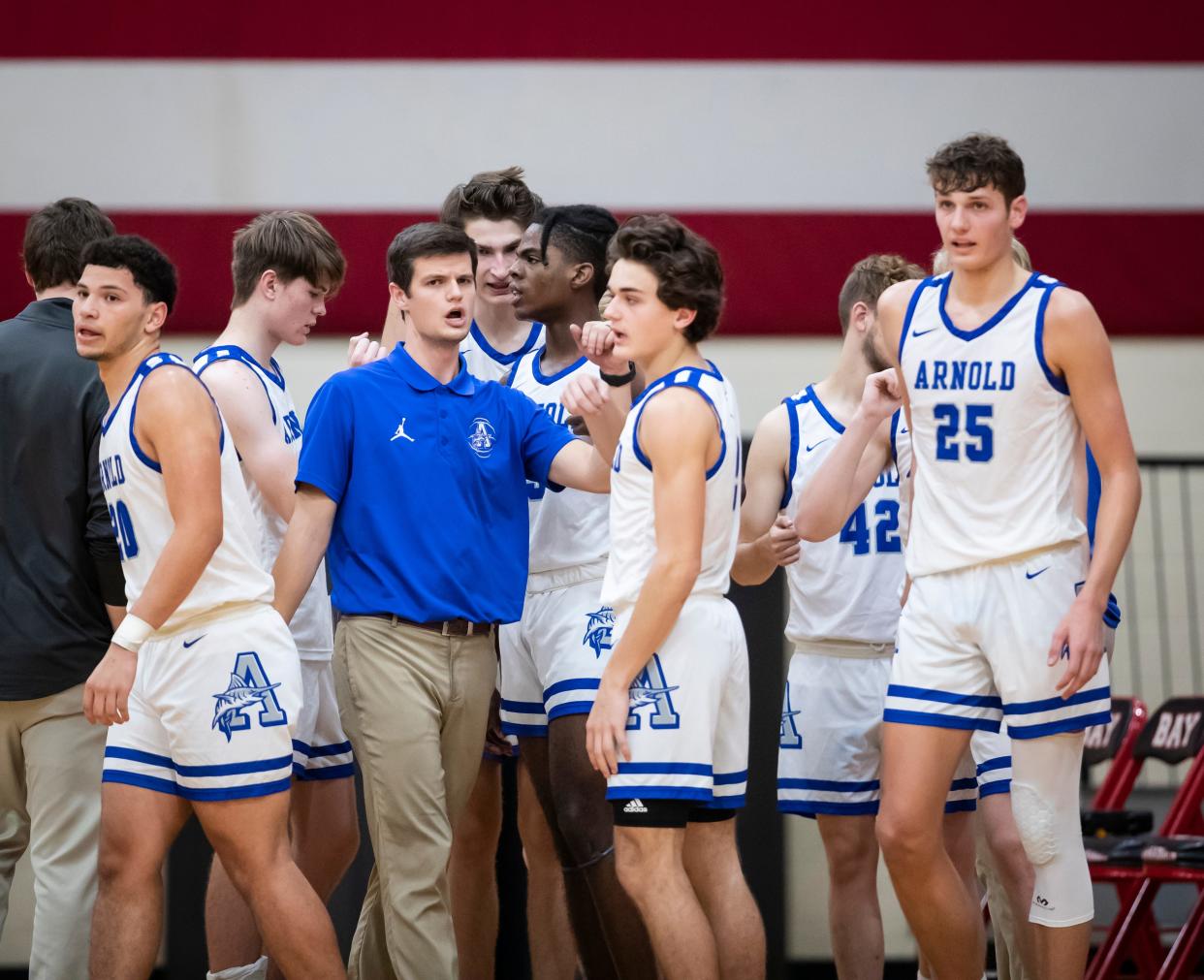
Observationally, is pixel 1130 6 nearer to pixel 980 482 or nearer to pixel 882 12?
pixel 882 12

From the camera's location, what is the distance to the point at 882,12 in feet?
21.5

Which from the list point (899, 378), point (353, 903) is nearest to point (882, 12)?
point (899, 378)

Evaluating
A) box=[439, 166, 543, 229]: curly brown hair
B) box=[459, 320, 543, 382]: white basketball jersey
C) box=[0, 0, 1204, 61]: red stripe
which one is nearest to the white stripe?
box=[0, 0, 1204, 61]: red stripe

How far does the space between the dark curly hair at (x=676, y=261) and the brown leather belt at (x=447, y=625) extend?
2.53 feet

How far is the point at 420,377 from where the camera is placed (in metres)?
3.56

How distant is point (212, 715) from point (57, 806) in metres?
0.66

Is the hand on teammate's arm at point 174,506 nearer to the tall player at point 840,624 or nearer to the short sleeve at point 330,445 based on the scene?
the short sleeve at point 330,445

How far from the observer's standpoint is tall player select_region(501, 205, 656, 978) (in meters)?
3.67

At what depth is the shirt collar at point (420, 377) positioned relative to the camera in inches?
140

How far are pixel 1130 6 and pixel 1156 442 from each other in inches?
69.6

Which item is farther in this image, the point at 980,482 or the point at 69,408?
the point at 69,408

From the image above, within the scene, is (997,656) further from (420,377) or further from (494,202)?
(494,202)

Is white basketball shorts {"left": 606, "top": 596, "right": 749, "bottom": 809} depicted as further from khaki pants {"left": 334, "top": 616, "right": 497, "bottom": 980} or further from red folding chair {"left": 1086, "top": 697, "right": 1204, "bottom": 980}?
red folding chair {"left": 1086, "top": 697, "right": 1204, "bottom": 980}

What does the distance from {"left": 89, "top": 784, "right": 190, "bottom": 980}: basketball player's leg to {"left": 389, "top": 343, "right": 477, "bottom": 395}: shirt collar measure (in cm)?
100
